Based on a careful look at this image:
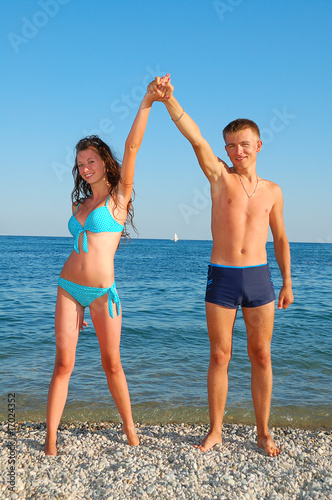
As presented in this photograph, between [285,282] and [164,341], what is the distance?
16.9 feet

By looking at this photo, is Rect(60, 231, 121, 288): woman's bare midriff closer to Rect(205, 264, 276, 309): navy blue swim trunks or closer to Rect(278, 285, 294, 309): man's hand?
Rect(205, 264, 276, 309): navy blue swim trunks

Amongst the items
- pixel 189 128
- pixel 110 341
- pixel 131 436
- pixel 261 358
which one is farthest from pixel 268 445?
pixel 189 128

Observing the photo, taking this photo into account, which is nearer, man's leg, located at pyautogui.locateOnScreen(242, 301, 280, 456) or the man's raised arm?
the man's raised arm

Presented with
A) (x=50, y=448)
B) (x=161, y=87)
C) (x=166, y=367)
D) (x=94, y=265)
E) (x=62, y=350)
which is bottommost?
(x=166, y=367)

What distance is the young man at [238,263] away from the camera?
11.8ft

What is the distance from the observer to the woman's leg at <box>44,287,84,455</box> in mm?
3473

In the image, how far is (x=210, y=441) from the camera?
3.75 m

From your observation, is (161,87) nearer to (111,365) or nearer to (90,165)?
(90,165)

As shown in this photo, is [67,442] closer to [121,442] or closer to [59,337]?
[121,442]

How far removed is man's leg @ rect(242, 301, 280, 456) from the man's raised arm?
1.22 metres

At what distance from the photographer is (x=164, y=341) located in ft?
28.2

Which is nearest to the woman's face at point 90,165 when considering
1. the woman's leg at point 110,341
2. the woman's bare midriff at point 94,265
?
the woman's bare midriff at point 94,265

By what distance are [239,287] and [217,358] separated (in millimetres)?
641

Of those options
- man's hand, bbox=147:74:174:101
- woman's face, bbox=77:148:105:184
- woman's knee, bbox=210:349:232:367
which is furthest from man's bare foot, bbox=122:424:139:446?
man's hand, bbox=147:74:174:101
